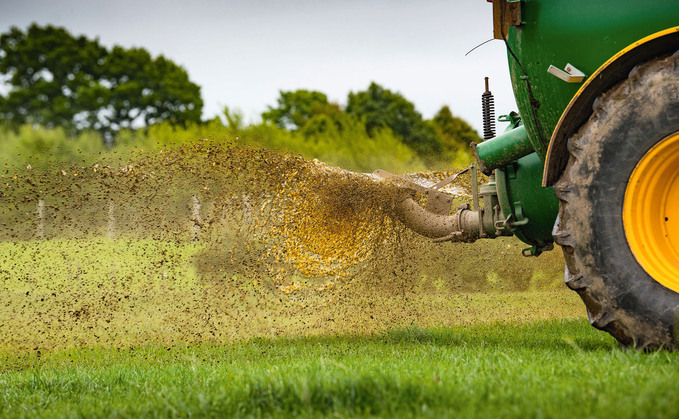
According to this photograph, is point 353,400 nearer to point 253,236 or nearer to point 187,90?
point 253,236

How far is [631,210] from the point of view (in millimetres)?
3064

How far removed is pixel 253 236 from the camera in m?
6.28

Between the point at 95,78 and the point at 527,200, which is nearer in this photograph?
the point at 527,200

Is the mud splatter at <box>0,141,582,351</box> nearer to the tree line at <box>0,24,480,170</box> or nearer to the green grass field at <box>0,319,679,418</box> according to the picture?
the green grass field at <box>0,319,679,418</box>

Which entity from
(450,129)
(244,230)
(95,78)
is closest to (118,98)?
(95,78)

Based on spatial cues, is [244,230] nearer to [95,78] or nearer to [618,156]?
[618,156]

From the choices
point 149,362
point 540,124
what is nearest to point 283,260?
point 149,362

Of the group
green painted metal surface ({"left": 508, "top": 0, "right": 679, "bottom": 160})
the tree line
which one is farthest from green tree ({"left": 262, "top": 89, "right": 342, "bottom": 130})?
green painted metal surface ({"left": 508, "top": 0, "right": 679, "bottom": 160})

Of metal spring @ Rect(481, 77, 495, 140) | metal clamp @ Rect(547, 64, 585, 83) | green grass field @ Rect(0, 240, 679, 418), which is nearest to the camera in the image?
green grass field @ Rect(0, 240, 679, 418)

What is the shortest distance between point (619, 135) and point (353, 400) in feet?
6.10

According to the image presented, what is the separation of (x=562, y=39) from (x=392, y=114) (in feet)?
93.6

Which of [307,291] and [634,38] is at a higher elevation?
[634,38]

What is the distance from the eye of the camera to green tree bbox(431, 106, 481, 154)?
1124 inches

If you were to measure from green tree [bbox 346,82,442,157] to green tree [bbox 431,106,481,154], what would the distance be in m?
0.42
